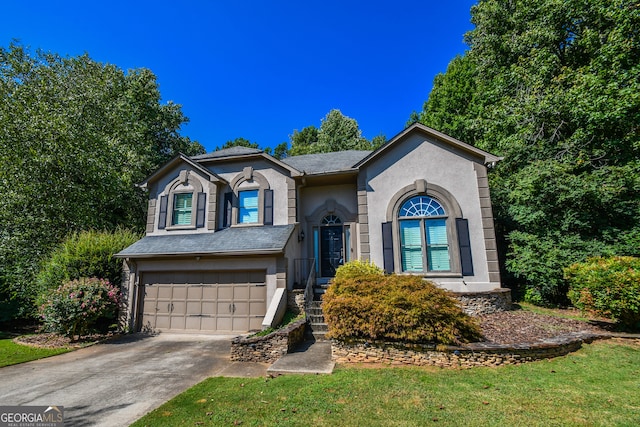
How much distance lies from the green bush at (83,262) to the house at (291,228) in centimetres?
71

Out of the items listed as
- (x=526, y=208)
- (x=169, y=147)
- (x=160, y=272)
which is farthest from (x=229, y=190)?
(x=169, y=147)

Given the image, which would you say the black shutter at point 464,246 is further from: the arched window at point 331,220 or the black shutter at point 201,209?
the black shutter at point 201,209

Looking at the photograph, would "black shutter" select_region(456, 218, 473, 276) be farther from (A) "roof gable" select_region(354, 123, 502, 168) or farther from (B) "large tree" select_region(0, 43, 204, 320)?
(B) "large tree" select_region(0, 43, 204, 320)

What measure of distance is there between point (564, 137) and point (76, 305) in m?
20.2

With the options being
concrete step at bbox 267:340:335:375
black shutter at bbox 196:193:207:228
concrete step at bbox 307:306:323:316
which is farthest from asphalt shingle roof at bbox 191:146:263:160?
concrete step at bbox 267:340:335:375

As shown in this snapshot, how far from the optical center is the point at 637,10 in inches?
442

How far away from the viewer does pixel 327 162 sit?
13328mm

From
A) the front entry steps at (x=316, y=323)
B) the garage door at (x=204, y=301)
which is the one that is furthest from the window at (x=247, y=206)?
the front entry steps at (x=316, y=323)

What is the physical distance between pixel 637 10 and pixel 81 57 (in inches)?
1138

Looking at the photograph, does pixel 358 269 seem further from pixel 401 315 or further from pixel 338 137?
pixel 338 137

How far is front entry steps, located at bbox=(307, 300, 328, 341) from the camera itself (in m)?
8.78

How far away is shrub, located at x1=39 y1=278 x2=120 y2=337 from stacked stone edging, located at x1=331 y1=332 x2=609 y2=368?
28.2 ft

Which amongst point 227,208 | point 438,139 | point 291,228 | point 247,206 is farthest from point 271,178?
point 438,139

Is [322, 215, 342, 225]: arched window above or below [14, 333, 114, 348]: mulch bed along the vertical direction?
above
